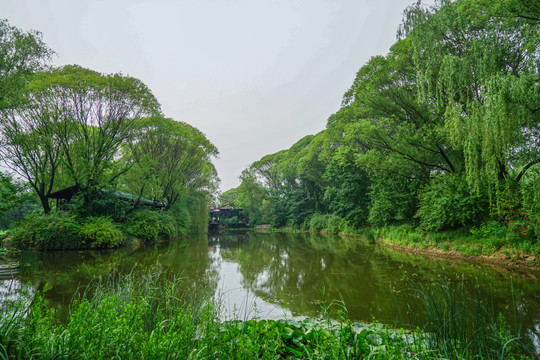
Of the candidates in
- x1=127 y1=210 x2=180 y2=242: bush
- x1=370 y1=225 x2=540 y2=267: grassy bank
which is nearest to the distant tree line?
x1=370 y1=225 x2=540 y2=267: grassy bank

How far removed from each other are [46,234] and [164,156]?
34.9ft

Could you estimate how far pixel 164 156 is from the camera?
22.1 meters

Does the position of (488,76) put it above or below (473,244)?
above

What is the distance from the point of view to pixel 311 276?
7.45 metres

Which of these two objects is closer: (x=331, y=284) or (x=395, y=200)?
(x=331, y=284)

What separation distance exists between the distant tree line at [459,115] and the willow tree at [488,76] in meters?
0.03

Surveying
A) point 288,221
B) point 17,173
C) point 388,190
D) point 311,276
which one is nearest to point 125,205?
point 17,173

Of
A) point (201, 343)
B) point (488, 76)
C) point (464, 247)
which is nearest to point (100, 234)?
point (201, 343)

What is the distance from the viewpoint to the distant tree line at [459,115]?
6.75 metres

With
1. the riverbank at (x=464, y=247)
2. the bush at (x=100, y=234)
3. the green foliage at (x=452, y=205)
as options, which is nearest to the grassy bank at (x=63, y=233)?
the bush at (x=100, y=234)

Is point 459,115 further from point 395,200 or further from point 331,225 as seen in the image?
point 331,225

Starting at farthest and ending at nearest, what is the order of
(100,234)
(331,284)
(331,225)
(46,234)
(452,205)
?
(331,225), (100,234), (46,234), (452,205), (331,284)

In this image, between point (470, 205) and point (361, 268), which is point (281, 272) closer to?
point (361, 268)

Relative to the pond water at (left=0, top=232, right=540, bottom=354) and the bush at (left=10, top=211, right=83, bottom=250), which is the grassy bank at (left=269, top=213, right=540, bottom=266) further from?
the bush at (left=10, top=211, right=83, bottom=250)
